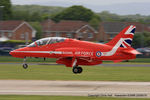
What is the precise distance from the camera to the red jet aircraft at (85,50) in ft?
85.9

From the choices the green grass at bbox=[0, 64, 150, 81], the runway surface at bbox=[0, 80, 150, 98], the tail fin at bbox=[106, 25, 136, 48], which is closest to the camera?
the runway surface at bbox=[0, 80, 150, 98]

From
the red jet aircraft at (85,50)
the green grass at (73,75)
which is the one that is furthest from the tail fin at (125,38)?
the green grass at (73,75)

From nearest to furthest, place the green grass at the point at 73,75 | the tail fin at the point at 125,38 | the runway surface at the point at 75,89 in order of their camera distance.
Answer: the runway surface at the point at 75,89
the tail fin at the point at 125,38
the green grass at the point at 73,75

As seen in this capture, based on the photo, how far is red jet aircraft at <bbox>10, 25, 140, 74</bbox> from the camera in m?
26.2

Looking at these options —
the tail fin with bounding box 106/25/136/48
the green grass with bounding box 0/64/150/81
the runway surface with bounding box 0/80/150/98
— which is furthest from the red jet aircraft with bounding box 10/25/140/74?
the green grass with bounding box 0/64/150/81

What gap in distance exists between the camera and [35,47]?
27.0 metres

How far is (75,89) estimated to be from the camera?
22.2 metres

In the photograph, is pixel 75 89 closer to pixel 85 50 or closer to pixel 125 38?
pixel 85 50

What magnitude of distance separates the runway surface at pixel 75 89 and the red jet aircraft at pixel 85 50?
7.60ft

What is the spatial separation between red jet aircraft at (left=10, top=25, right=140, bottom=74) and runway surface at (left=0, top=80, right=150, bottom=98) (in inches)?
91.2

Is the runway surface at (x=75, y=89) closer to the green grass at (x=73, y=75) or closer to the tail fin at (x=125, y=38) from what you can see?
the tail fin at (x=125, y=38)

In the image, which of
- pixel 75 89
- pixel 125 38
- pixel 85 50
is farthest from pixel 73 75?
pixel 75 89

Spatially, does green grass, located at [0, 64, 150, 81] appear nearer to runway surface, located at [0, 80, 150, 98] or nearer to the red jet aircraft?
the red jet aircraft

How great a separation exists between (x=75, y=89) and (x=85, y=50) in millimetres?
4844
